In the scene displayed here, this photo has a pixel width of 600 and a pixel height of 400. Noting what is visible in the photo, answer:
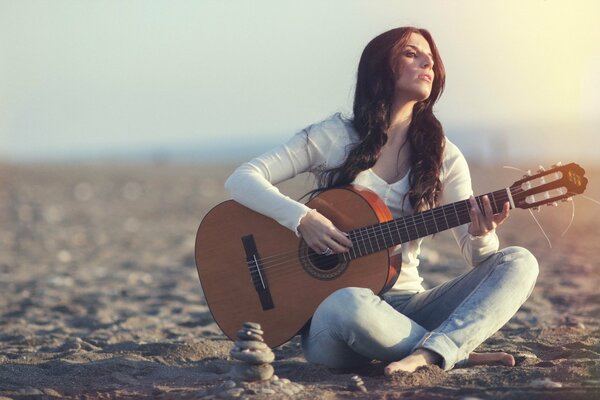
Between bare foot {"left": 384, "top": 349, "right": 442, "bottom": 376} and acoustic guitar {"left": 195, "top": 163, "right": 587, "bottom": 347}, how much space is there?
0.36 meters

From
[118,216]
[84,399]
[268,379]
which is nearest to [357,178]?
[268,379]

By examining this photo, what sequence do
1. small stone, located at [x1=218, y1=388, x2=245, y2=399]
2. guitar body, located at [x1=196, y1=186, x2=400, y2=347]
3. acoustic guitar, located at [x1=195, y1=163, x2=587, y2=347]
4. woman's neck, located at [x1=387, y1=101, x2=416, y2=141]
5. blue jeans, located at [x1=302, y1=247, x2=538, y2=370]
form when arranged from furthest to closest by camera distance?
woman's neck, located at [x1=387, y1=101, x2=416, y2=141] → guitar body, located at [x1=196, y1=186, x2=400, y2=347] → acoustic guitar, located at [x1=195, y1=163, x2=587, y2=347] → blue jeans, located at [x1=302, y1=247, x2=538, y2=370] → small stone, located at [x1=218, y1=388, x2=245, y2=399]

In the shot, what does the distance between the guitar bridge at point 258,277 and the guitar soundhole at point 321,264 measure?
20cm

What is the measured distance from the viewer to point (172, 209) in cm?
1670

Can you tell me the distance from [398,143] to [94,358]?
1.89 m

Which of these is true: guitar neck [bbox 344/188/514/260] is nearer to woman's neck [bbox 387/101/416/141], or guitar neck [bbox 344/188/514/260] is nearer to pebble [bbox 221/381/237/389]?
woman's neck [bbox 387/101/416/141]

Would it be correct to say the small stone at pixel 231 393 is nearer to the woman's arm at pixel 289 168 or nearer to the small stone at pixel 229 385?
the small stone at pixel 229 385

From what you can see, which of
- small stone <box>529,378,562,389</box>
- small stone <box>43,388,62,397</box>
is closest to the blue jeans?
small stone <box>529,378,562,389</box>

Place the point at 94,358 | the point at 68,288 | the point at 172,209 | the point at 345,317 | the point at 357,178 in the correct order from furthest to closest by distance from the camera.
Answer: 1. the point at 172,209
2. the point at 68,288
3. the point at 94,358
4. the point at 357,178
5. the point at 345,317

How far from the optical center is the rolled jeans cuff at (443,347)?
12.4ft

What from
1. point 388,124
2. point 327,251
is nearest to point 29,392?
point 327,251

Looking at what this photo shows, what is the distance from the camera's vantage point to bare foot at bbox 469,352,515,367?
4066 millimetres

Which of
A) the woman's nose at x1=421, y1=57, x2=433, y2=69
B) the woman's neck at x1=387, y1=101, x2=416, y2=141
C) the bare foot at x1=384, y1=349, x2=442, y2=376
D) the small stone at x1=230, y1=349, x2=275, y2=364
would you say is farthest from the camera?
the woman's neck at x1=387, y1=101, x2=416, y2=141

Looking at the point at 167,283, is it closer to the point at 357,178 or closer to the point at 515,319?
the point at 515,319
